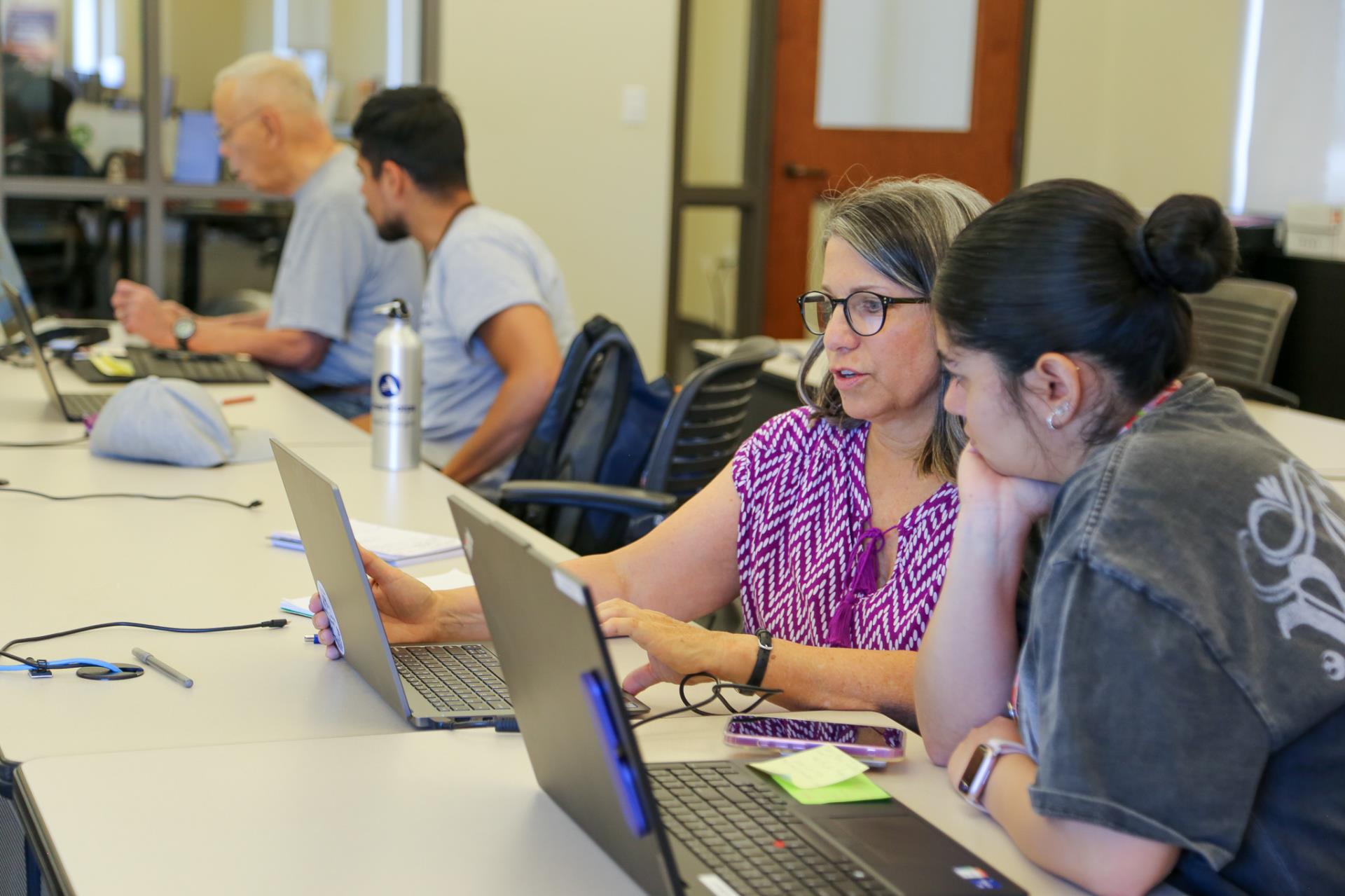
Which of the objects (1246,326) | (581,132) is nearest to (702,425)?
(1246,326)

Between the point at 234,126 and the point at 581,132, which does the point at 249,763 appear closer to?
the point at 234,126

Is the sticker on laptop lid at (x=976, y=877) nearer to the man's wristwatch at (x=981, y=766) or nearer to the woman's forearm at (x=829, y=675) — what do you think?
the man's wristwatch at (x=981, y=766)

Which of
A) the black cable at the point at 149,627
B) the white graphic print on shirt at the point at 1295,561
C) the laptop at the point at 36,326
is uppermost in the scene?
the white graphic print on shirt at the point at 1295,561

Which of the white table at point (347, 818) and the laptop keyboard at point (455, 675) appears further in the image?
the laptop keyboard at point (455, 675)

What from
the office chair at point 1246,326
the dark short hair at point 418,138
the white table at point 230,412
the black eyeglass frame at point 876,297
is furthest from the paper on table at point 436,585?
the office chair at point 1246,326

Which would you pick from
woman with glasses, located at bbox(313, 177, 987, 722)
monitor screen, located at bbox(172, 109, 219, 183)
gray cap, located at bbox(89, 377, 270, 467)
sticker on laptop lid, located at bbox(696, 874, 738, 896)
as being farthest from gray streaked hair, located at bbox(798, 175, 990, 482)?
monitor screen, located at bbox(172, 109, 219, 183)

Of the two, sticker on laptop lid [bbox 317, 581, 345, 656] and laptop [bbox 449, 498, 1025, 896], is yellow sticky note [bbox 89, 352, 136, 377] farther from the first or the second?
laptop [bbox 449, 498, 1025, 896]

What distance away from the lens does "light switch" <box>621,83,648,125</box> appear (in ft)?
16.8

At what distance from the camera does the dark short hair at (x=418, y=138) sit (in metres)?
3.08

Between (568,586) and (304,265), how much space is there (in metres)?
2.78

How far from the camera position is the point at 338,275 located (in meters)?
3.40

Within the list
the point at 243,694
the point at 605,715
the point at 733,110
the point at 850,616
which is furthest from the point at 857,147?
the point at 605,715

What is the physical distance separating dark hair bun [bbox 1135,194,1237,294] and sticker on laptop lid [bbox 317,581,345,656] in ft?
2.67

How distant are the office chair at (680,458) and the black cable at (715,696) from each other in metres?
0.97
